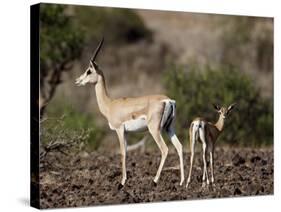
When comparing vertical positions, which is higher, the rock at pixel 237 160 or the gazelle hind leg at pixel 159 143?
the gazelle hind leg at pixel 159 143

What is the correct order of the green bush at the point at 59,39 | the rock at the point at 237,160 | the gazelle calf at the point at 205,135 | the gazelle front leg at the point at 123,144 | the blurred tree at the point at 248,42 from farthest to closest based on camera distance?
the green bush at the point at 59,39, the blurred tree at the point at 248,42, the rock at the point at 237,160, the gazelle calf at the point at 205,135, the gazelle front leg at the point at 123,144

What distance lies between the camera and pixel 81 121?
15.9 meters

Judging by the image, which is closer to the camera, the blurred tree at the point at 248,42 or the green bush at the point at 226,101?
the blurred tree at the point at 248,42

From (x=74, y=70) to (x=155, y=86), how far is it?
5.77ft

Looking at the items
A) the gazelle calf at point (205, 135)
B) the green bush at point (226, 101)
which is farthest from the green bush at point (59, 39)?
the gazelle calf at point (205, 135)

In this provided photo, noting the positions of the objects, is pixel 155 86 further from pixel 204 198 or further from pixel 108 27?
pixel 204 198

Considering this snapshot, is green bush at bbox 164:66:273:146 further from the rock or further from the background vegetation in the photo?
the rock

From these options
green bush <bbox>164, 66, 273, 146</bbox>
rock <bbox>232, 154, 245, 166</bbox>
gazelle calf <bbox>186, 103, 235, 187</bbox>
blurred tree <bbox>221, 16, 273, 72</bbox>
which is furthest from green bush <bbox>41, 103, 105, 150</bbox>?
blurred tree <bbox>221, 16, 273, 72</bbox>

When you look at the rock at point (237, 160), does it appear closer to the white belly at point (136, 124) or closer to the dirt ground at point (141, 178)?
the dirt ground at point (141, 178)

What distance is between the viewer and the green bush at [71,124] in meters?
12.0

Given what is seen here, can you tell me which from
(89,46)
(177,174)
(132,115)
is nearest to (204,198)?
(177,174)

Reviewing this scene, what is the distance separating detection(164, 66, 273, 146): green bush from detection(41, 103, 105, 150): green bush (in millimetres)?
1577

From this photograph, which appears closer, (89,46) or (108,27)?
(89,46)

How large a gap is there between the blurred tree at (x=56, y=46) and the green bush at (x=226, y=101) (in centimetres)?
193
